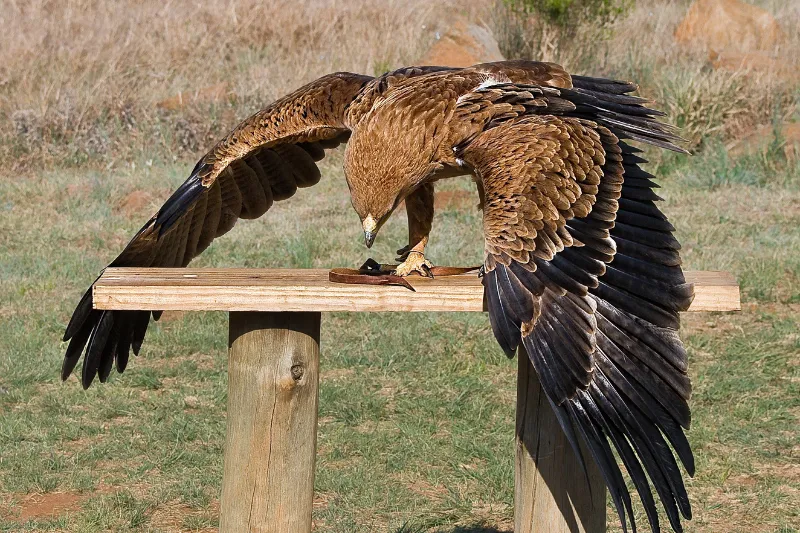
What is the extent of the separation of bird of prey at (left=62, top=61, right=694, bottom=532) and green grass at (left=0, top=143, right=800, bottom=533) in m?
1.22

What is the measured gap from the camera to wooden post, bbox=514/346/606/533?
3.33m

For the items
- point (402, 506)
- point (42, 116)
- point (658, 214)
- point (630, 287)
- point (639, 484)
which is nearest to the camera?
point (639, 484)

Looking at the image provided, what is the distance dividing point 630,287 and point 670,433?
426 mm

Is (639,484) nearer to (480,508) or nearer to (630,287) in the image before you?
(630,287)

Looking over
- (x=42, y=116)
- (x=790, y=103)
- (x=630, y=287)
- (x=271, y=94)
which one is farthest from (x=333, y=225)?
(x=630, y=287)

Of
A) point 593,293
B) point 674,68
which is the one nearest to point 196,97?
point 674,68

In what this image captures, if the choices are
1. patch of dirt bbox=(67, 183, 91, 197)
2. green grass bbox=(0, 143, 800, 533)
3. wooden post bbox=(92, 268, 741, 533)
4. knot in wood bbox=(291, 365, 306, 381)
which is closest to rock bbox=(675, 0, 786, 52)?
green grass bbox=(0, 143, 800, 533)

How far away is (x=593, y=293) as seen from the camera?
311 centimetres

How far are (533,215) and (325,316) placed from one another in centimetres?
390

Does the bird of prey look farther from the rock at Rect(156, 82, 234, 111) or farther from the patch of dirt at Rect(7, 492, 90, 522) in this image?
the rock at Rect(156, 82, 234, 111)

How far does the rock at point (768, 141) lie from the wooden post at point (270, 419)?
24.6ft

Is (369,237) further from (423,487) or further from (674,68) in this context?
(674,68)

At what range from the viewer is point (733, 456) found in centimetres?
512

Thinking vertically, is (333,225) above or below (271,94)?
below
